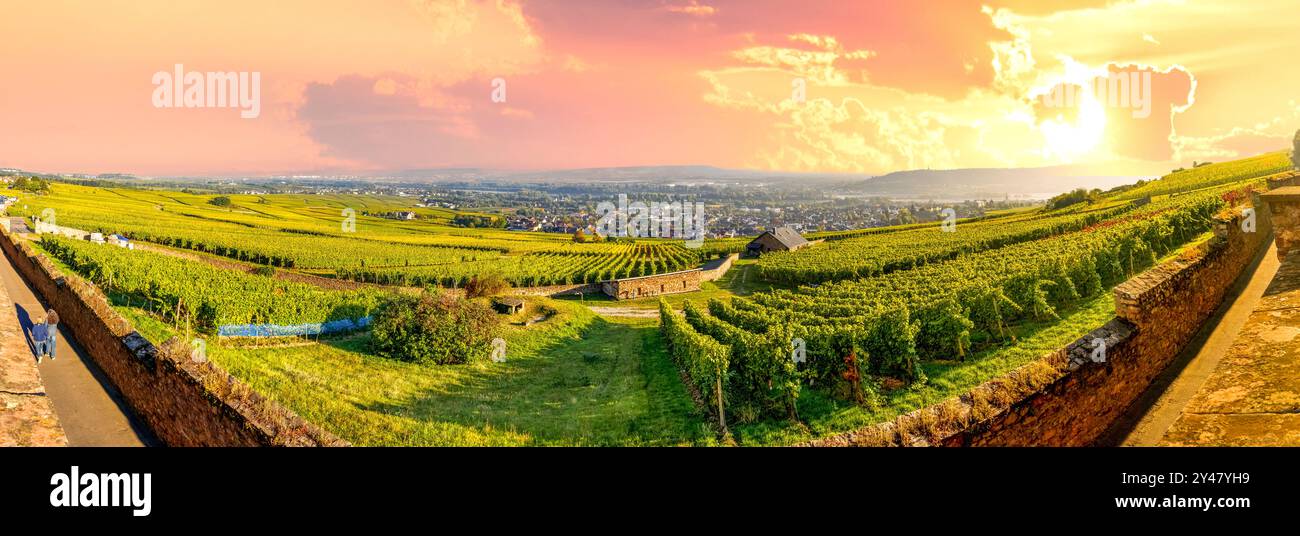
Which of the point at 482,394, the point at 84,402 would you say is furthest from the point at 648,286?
the point at 84,402

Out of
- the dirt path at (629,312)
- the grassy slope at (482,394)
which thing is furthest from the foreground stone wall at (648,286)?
the grassy slope at (482,394)

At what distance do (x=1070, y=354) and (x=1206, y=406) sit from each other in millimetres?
1869

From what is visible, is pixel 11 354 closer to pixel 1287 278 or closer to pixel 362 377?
pixel 362 377

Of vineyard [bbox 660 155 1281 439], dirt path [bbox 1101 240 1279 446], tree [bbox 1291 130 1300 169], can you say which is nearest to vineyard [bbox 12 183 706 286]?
vineyard [bbox 660 155 1281 439]

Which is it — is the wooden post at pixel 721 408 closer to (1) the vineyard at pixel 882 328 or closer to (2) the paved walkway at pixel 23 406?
(1) the vineyard at pixel 882 328

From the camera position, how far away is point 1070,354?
26.1 ft

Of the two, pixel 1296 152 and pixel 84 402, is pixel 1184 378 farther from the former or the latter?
pixel 1296 152

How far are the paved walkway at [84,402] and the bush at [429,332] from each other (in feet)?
28.1

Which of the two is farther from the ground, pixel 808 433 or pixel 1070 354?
pixel 1070 354

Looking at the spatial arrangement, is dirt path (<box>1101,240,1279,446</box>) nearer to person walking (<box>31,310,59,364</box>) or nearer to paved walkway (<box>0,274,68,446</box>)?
paved walkway (<box>0,274,68,446</box>)

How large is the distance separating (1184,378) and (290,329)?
26403mm

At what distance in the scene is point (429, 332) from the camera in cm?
2209
